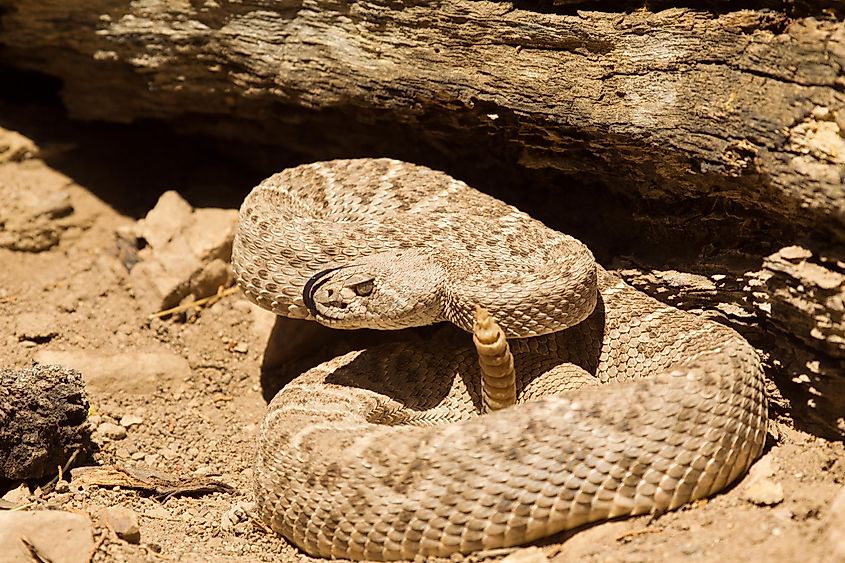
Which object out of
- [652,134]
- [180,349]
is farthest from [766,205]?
[180,349]

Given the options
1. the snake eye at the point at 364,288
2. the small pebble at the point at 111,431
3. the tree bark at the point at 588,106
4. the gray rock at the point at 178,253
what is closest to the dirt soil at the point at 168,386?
the small pebble at the point at 111,431

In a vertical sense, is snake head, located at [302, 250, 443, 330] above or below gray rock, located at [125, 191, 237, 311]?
above

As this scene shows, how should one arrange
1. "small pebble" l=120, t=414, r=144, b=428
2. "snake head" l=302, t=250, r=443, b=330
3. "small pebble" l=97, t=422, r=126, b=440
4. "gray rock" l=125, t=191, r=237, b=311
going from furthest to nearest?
"gray rock" l=125, t=191, r=237, b=311
"small pebble" l=120, t=414, r=144, b=428
"small pebble" l=97, t=422, r=126, b=440
"snake head" l=302, t=250, r=443, b=330

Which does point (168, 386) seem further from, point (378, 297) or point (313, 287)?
point (378, 297)

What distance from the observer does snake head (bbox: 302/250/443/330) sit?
531 cm

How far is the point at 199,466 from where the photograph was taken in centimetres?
570

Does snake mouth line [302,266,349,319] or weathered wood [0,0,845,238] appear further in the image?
snake mouth line [302,266,349,319]

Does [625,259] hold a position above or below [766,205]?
below

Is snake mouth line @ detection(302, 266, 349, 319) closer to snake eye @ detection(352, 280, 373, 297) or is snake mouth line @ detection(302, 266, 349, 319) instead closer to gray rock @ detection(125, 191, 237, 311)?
snake eye @ detection(352, 280, 373, 297)

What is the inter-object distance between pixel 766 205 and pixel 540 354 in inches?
60.3

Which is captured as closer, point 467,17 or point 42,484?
point 42,484

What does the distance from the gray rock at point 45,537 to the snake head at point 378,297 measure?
1723mm

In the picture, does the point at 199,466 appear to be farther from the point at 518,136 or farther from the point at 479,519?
the point at 518,136

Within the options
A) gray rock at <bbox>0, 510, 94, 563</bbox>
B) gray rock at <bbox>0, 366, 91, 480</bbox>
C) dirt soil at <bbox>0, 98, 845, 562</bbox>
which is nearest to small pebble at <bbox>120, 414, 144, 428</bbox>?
dirt soil at <bbox>0, 98, 845, 562</bbox>
